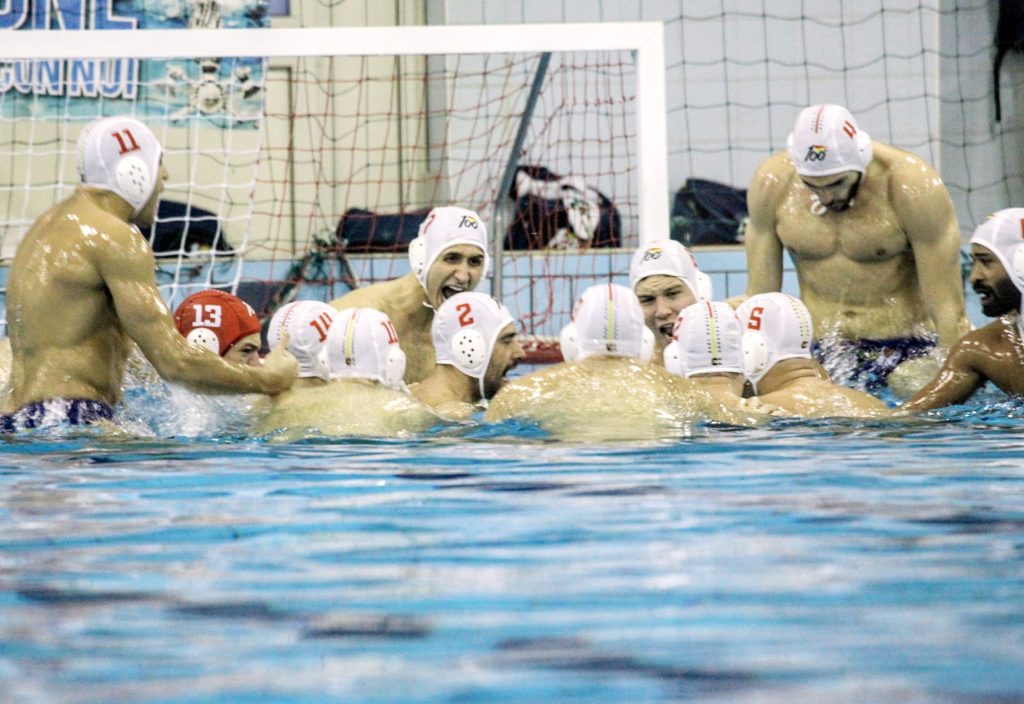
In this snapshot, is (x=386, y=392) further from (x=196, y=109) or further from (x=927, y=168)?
(x=196, y=109)

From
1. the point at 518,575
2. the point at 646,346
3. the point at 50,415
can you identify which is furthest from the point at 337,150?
the point at 518,575

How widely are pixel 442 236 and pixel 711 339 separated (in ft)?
5.02

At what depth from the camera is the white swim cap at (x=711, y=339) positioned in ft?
17.3

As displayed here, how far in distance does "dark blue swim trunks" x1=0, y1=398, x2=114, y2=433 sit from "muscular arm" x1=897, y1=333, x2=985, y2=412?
2.98 meters

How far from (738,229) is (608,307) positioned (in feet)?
21.2

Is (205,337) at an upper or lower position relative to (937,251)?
lower

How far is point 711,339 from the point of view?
5.30 metres

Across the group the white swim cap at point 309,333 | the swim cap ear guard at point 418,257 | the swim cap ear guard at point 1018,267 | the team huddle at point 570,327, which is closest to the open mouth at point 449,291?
the team huddle at point 570,327

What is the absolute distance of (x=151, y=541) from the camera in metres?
3.29

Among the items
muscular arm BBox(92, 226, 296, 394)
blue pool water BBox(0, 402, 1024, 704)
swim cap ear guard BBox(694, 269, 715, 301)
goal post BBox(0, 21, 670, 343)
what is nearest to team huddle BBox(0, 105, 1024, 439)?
muscular arm BBox(92, 226, 296, 394)

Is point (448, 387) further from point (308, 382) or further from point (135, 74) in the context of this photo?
point (135, 74)

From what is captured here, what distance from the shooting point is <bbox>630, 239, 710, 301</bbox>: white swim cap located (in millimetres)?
6395

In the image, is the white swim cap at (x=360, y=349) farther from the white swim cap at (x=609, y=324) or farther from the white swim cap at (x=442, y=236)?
the white swim cap at (x=442, y=236)

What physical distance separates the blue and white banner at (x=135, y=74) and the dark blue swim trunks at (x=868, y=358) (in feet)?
18.2
